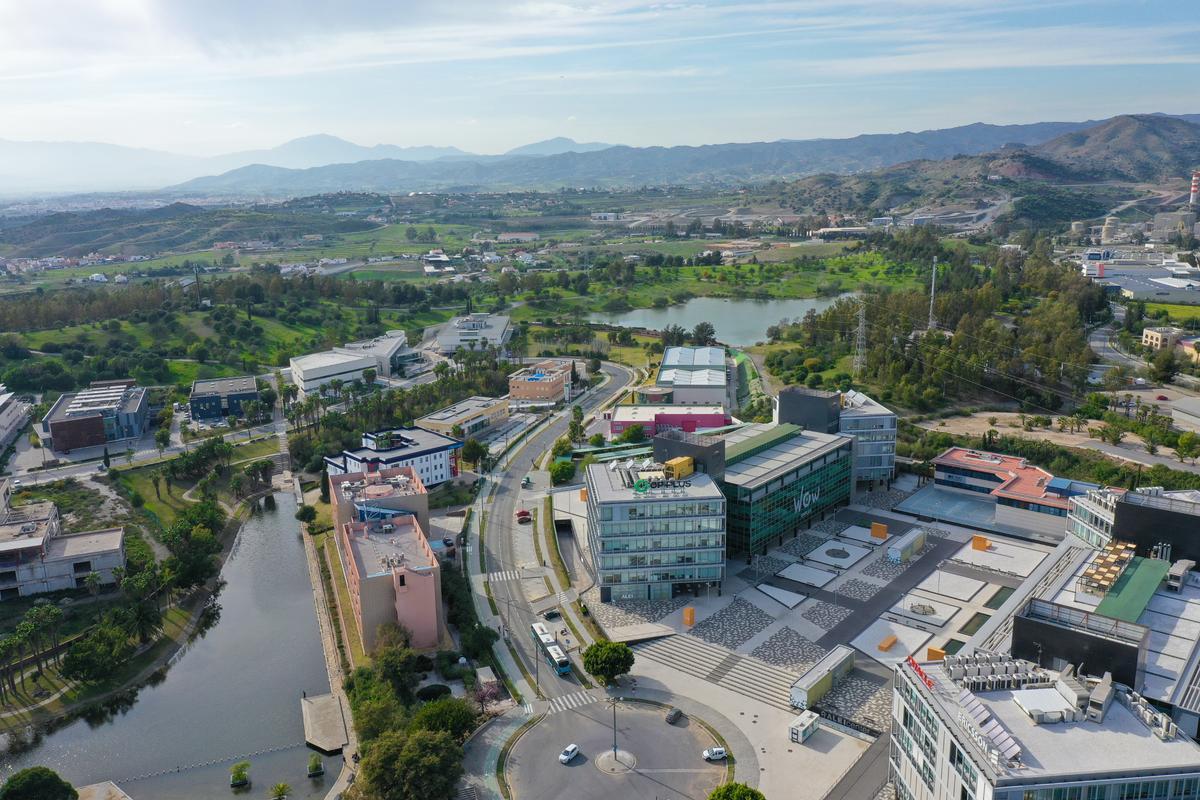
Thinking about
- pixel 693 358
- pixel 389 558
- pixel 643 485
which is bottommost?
pixel 693 358

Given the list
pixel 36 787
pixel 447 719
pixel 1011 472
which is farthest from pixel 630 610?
pixel 1011 472

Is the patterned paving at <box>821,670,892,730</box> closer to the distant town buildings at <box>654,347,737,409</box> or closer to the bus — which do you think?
the bus

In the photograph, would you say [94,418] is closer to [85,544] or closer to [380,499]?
[85,544]


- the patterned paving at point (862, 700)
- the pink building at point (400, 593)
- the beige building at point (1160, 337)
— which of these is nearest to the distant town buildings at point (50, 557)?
the pink building at point (400, 593)

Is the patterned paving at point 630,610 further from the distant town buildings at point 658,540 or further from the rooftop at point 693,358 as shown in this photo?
the rooftop at point 693,358

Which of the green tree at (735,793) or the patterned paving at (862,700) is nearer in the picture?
the green tree at (735,793)

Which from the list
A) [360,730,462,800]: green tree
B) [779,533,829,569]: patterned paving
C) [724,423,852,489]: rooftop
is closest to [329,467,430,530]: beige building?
[724,423,852,489]: rooftop
